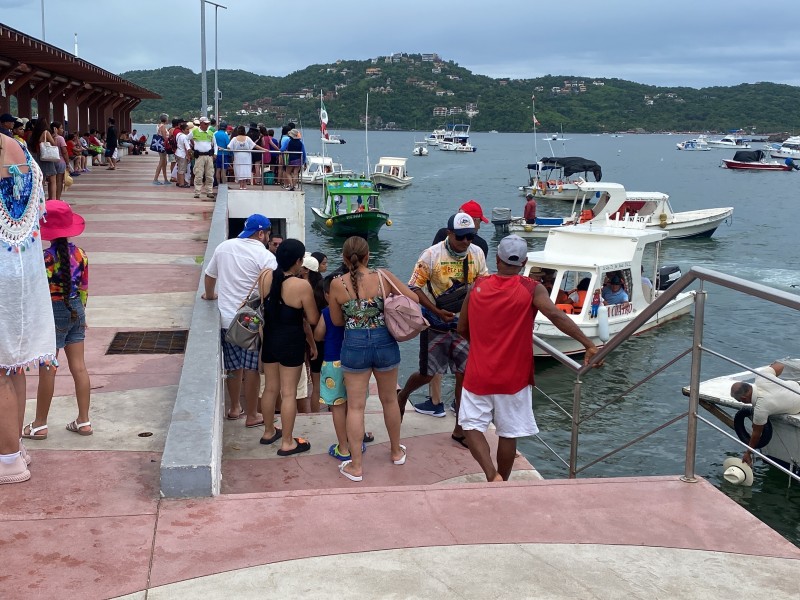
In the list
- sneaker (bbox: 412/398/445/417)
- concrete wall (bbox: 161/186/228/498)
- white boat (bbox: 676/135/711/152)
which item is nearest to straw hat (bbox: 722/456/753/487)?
sneaker (bbox: 412/398/445/417)

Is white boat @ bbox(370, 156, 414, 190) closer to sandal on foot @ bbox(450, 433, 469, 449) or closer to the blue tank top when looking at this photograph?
sandal on foot @ bbox(450, 433, 469, 449)

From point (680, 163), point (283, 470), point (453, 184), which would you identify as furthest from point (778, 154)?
point (283, 470)

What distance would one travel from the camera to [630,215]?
34469 mm

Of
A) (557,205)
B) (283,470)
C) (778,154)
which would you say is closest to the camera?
(283,470)

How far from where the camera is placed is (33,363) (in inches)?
186

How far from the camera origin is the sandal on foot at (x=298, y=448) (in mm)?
6422

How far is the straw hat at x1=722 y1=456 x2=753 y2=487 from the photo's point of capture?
1099 cm

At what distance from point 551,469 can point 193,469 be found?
762 cm

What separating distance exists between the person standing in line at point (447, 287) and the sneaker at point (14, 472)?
304cm

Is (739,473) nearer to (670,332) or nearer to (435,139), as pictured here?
(670,332)

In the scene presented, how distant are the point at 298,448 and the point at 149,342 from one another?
225 cm

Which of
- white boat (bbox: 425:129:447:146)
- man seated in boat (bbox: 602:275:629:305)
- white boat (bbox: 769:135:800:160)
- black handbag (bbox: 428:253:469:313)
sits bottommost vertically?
man seated in boat (bbox: 602:275:629:305)

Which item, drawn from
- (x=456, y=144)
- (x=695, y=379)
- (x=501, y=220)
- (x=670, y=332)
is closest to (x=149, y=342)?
(x=695, y=379)

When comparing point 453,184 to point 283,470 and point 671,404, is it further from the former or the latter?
point 283,470
